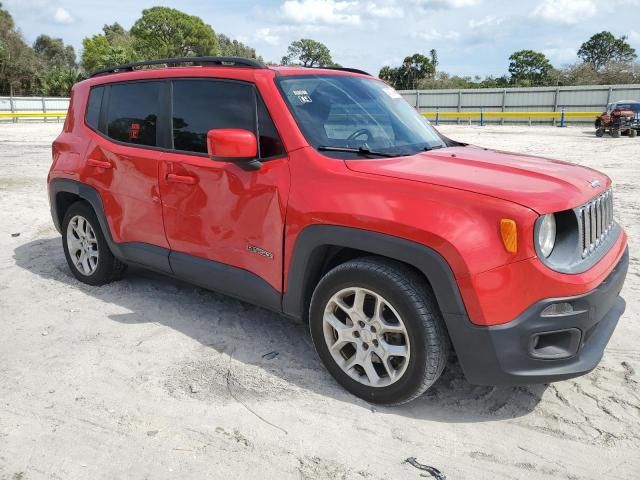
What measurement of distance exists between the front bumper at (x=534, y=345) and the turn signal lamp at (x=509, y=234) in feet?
0.94

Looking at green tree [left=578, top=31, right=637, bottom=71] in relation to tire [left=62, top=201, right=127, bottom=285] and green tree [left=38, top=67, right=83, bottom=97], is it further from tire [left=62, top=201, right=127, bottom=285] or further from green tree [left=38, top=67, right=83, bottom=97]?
tire [left=62, top=201, right=127, bottom=285]

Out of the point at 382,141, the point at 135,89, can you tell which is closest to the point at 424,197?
the point at 382,141

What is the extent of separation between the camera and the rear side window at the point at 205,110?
3.44 meters

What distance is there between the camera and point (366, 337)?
2916 millimetres

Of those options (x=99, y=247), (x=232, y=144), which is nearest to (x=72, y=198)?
(x=99, y=247)

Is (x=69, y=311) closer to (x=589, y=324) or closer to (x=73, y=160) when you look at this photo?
(x=73, y=160)

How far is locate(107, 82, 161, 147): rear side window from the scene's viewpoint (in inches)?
159

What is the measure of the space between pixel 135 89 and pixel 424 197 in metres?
2.69

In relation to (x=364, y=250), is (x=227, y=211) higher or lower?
higher

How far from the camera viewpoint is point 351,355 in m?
3.12

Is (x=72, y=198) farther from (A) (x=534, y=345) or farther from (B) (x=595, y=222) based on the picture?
(B) (x=595, y=222)

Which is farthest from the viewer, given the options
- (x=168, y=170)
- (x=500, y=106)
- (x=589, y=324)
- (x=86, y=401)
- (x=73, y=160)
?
(x=500, y=106)

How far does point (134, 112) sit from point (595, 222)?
3.32 m

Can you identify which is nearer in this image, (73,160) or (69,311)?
(69,311)
